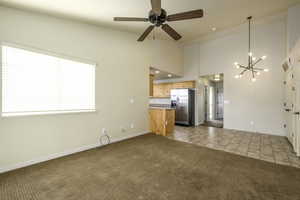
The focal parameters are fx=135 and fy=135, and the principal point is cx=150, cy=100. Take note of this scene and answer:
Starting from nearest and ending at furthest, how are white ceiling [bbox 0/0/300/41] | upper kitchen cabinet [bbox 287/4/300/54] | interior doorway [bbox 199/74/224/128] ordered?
1. white ceiling [bbox 0/0/300/41]
2. upper kitchen cabinet [bbox 287/4/300/54]
3. interior doorway [bbox 199/74/224/128]

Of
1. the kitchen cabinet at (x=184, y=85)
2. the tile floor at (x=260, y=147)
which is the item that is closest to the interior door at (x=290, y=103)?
the tile floor at (x=260, y=147)

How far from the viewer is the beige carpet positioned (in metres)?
1.82

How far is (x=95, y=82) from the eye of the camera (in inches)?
142

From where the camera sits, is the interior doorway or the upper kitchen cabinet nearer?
the upper kitchen cabinet

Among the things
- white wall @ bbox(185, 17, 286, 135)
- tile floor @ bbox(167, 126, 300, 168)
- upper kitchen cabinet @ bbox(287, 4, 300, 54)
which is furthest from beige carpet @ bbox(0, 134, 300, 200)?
upper kitchen cabinet @ bbox(287, 4, 300, 54)

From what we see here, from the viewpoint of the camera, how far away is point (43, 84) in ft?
9.26

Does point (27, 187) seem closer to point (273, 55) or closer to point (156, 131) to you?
point (156, 131)

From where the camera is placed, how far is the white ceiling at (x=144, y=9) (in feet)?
8.66

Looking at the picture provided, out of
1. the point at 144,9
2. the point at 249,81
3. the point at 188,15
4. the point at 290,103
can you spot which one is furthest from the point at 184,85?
the point at 188,15

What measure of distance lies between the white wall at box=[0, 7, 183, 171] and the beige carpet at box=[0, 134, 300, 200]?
41 cm

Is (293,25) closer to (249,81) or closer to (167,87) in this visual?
(249,81)

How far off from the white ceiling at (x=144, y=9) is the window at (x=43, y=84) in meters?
0.94

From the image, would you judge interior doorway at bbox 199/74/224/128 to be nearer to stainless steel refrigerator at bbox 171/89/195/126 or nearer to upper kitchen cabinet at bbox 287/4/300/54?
stainless steel refrigerator at bbox 171/89/195/126

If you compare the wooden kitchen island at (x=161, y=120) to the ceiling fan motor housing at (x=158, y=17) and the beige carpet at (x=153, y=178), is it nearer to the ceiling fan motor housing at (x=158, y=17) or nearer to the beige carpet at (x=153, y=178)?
the beige carpet at (x=153, y=178)
